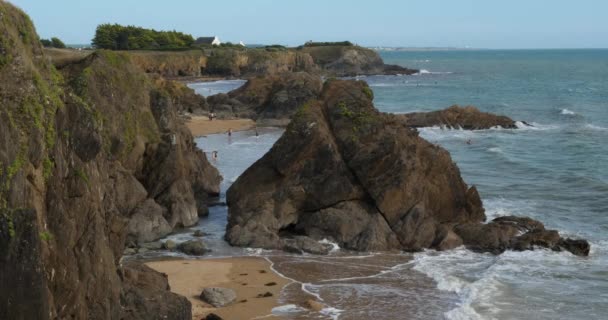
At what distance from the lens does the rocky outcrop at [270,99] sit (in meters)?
77.9

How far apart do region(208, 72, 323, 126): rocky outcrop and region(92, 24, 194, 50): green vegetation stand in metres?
61.2

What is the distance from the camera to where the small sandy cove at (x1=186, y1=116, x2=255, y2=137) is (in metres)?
68.4

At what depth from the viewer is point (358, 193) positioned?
108 ft

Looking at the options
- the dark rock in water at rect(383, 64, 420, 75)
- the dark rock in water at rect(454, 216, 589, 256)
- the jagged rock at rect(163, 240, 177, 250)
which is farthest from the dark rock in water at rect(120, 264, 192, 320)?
the dark rock in water at rect(383, 64, 420, 75)

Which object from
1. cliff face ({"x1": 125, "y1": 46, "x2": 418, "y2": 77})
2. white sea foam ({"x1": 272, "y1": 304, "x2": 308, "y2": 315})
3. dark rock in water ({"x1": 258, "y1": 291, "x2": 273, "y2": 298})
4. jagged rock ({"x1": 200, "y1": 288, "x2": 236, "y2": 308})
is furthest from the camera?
cliff face ({"x1": 125, "y1": 46, "x2": 418, "y2": 77})

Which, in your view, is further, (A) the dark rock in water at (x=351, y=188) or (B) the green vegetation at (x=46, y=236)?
(A) the dark rock in water at (x=351, y=188)

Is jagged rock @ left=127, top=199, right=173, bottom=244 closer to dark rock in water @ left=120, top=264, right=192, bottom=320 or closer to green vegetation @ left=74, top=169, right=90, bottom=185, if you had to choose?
dark rock in water @ left=120, top=264, right=192, bottom=320

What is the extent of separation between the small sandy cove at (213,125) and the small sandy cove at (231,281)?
37.5 m

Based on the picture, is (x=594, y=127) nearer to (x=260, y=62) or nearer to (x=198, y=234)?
(x=198, y=234)

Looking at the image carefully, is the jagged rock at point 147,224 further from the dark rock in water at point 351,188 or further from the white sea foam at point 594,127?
the white sea foam at point 594,127

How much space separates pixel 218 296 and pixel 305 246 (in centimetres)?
699

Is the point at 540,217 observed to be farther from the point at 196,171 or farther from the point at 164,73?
the point at 164,73

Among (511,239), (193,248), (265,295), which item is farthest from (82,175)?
(511,239)

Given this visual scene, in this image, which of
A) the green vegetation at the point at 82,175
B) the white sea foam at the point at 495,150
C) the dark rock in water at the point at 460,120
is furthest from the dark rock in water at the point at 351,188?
the dark rock in water at the point at 460,120
